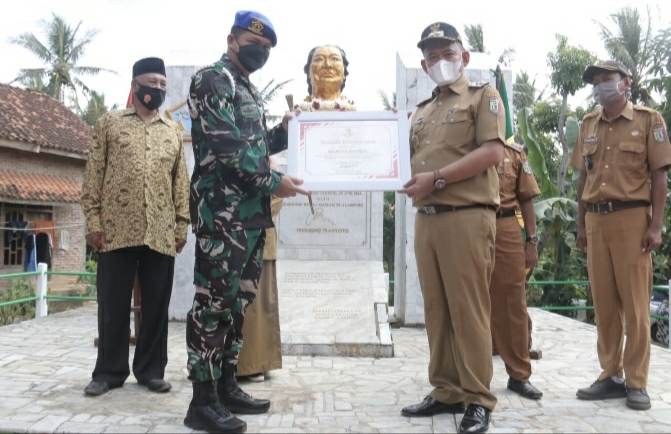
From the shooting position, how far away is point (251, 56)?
127 inches

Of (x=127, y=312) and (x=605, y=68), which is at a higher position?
(x=605, y=68)

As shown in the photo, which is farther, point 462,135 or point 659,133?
point 659,133

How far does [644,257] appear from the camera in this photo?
3.74 metres

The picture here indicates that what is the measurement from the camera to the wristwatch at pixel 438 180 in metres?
3.13

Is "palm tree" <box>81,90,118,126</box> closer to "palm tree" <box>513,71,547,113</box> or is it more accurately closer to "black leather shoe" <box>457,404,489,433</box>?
"palm tree" <box>513,71,547,113</box>

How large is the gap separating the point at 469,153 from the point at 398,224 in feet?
14.1

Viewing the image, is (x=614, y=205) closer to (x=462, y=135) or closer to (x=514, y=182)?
(x=514, y=182)

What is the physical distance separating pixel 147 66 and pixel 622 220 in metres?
3.16

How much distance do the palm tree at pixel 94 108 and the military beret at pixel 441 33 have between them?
28993 mm

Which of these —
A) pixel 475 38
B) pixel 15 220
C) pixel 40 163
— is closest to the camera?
pixel 15 220

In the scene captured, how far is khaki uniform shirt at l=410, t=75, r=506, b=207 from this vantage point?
3.20 meters

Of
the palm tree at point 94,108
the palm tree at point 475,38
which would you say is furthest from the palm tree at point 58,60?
the palm tree at point 475,38

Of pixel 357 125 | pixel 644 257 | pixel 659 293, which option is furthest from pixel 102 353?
pixel 659 293

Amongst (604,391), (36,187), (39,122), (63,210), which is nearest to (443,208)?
(604,391)
